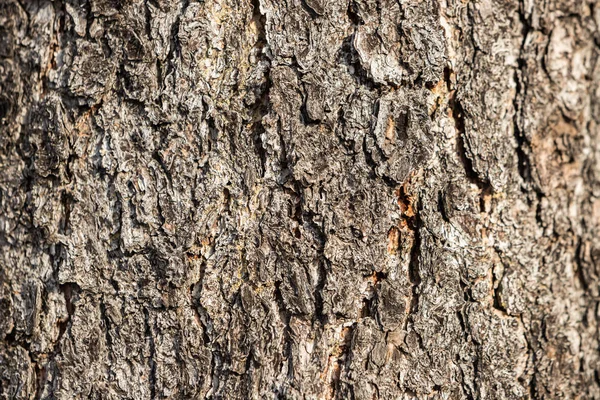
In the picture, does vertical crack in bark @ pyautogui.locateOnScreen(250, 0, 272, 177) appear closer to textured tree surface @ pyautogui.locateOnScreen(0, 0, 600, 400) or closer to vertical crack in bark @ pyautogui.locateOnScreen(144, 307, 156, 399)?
textured tree surface @ pyautogui.locateOnScreen(0, 0, 600, 400)

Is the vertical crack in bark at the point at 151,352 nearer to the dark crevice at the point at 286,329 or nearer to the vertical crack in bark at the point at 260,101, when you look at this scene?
the dark crevice at the point at 286,329

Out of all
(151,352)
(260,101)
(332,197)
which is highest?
(260,101)

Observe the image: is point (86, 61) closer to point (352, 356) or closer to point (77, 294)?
point (77, 294)

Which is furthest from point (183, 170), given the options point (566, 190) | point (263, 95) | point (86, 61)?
point (566, 190)

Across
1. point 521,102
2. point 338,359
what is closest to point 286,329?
point 338,359

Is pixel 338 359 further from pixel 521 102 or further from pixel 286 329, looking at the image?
pixel 521 102

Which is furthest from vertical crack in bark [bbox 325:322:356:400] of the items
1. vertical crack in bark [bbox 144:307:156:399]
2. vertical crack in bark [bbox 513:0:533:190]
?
vertical crack in bark [bbox 513:0:533:190]

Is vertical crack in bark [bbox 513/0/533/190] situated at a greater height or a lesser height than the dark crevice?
greater

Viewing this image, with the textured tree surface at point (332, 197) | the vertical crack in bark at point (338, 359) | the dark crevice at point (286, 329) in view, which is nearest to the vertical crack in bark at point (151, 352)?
the textured tree surface at point (332, 197)
